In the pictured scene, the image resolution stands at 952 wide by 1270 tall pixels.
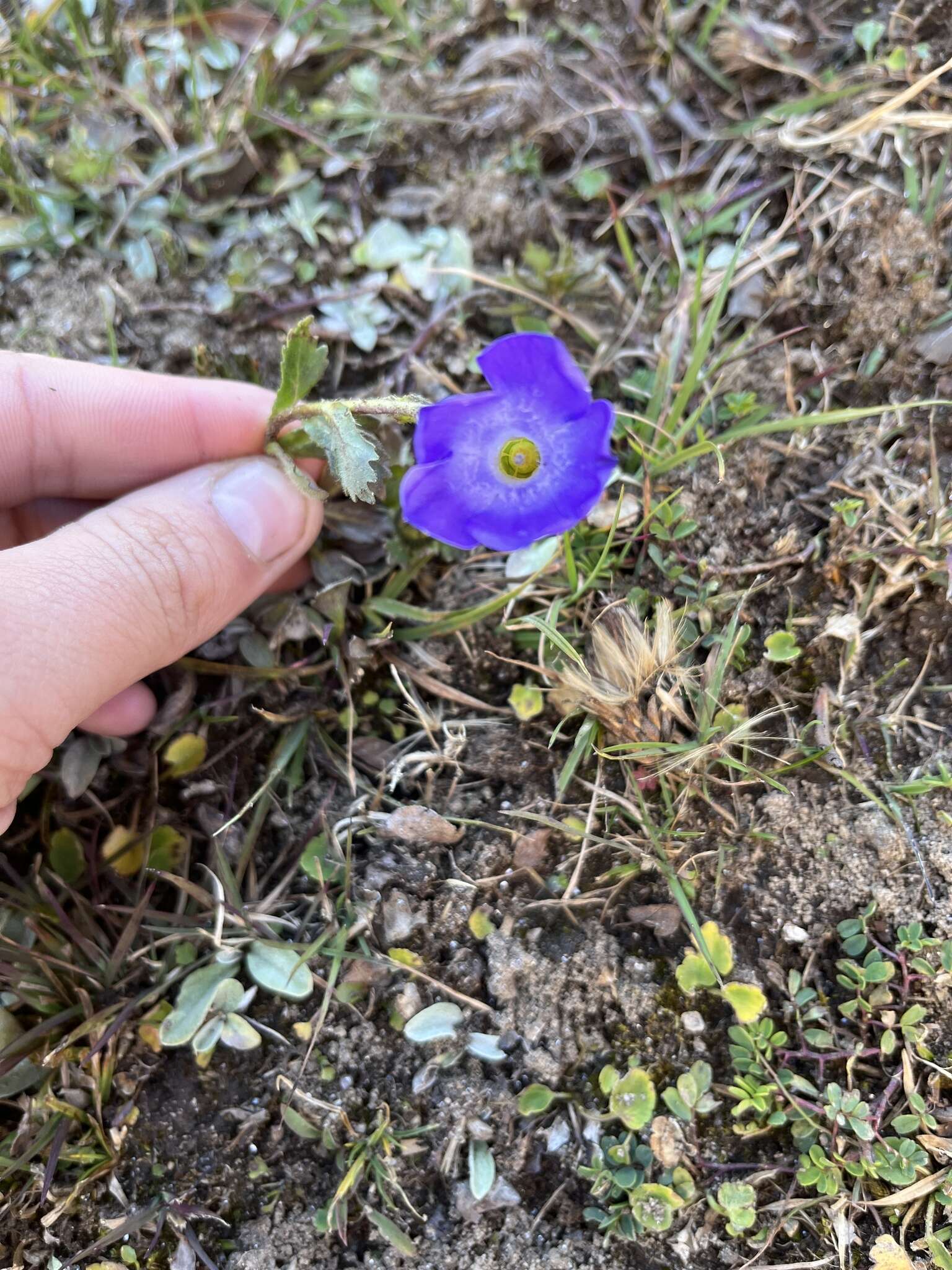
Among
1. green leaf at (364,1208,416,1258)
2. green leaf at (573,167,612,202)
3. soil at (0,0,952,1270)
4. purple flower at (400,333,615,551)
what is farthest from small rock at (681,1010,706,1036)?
green leaf at (573,167,612,202)

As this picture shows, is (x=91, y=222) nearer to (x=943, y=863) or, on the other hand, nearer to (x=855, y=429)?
(x=855, y=429)

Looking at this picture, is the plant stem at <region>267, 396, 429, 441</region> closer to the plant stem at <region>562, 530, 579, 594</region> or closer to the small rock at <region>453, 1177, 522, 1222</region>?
the plant stem at <region>562, 530, 579, 594</region>

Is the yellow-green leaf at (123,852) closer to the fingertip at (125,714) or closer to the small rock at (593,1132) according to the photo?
the fingertip at (125,714)

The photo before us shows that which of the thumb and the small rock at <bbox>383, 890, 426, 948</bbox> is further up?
the thumb

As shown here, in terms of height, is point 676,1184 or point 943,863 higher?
point 943,863

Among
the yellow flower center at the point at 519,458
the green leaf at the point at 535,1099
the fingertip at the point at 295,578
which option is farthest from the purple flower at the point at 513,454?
the green leaf at the point at 535,1099

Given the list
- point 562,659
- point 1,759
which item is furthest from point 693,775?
point 1,759

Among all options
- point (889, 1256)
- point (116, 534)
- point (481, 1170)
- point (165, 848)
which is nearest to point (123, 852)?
point (165, 848)
